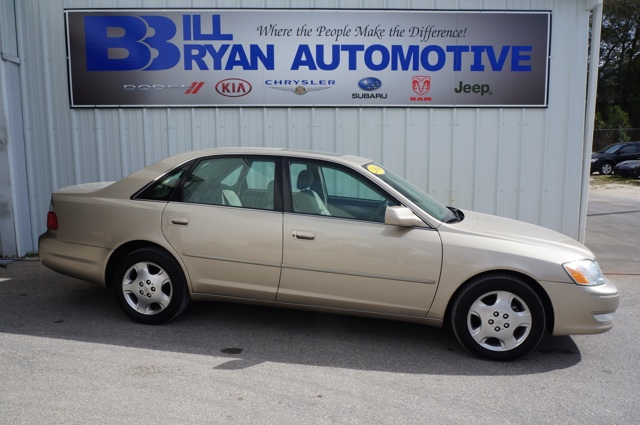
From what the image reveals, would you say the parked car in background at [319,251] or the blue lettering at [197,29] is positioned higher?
the blue lettering at [197,29]

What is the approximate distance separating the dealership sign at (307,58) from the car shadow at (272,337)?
3349mm

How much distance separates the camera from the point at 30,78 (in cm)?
816

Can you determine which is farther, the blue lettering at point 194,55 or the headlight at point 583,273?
the blue lettering at point 194,55

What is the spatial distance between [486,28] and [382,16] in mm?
1422

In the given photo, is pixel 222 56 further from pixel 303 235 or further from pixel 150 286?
pixel 303 235

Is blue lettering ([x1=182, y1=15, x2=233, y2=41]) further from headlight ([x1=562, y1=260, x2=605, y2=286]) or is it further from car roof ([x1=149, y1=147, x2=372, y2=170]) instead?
headlight ([x1=562, y1=260, x2=605, y2=286])

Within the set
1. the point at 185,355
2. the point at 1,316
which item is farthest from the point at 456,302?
the point at 1,316

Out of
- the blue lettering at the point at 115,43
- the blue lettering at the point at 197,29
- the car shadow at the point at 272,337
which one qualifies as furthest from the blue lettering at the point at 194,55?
the car shadow at the point at 272,337

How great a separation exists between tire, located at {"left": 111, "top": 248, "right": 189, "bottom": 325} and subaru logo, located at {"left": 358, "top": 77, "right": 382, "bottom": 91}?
4164 millimetres

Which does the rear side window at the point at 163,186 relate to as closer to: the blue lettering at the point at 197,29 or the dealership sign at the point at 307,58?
the dealership sign at the point at 307,58

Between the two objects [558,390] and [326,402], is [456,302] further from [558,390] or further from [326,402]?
[326,402]

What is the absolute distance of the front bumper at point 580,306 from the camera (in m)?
4.51

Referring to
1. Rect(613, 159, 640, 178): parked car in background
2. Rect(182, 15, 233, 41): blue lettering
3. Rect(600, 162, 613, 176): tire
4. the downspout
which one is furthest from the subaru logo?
Rect(600, 162, 613, 176): tire

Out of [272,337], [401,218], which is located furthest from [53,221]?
[401,218]
